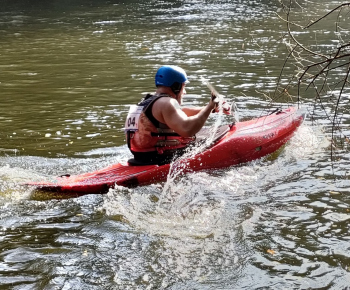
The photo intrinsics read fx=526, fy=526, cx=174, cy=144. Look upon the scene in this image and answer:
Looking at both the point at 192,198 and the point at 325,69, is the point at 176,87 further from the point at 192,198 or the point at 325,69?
the point at 325,69

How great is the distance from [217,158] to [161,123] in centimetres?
84

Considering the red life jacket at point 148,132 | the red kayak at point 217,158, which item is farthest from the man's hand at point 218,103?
the red life jacket at point 148,132

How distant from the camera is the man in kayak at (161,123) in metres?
5.61

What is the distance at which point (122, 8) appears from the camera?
23.9 m

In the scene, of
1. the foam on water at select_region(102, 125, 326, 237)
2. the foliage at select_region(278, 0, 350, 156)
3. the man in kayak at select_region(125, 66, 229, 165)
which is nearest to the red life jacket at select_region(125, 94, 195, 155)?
the man in kayak at select_region(125, 66, 229, 165)

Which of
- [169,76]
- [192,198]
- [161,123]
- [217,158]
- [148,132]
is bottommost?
[192,198]

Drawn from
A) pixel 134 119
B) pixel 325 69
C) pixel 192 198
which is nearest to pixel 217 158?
pixel 192 198

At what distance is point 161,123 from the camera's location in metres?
5.84

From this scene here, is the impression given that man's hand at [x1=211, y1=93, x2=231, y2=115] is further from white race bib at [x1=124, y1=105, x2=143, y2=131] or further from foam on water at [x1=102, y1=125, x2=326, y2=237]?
white race bib at [x1=124, y1=105, x2=143, y2=131]

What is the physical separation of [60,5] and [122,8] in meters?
4.05

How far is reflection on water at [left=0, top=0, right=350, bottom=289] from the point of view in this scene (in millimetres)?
4145

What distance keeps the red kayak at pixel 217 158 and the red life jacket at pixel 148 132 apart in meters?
0.20

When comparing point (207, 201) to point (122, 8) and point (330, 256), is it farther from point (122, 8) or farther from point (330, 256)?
point (122, 8)

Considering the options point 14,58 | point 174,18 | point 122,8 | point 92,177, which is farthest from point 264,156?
point 122,8
